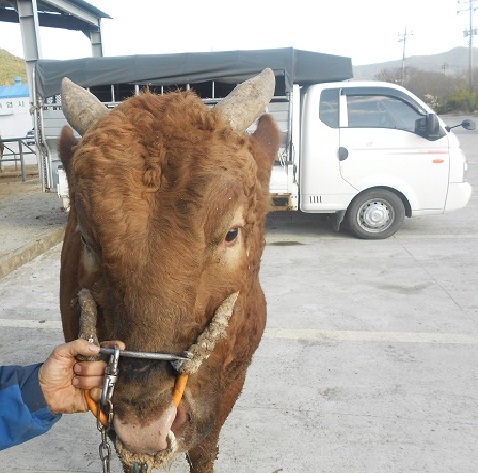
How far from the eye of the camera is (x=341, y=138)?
832 centimetres

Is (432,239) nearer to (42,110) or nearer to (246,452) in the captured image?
(246,452)

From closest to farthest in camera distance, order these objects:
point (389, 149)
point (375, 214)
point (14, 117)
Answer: point (389, 149) < point (375, 214) < point (14, 117)

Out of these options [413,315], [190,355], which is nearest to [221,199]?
[190,355]

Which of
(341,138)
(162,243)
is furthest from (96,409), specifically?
(341,138)

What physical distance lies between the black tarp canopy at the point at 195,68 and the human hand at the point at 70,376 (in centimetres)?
731

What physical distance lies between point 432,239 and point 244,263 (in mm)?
7089

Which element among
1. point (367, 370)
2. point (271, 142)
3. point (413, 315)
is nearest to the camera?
point (271, 142)

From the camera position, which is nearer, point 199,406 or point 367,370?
point 199,406

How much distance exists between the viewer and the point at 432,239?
8.49 metres

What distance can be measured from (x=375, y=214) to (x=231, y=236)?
684 centimetres

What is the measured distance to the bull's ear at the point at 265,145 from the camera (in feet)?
8.70

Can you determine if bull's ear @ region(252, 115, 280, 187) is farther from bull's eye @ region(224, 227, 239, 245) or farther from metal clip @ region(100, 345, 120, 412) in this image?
metal clip @ region(100, 345, 120, 412)

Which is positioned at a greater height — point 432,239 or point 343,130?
point 343,130

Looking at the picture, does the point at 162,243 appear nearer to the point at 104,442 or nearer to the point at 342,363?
the point at 104,442
